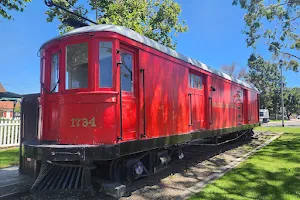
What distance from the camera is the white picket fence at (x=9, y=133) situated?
12.1 meters

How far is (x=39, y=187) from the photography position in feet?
16.9

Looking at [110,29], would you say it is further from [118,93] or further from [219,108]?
[219,108]

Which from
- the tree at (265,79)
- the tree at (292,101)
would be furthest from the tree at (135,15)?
the tree at (292,101)

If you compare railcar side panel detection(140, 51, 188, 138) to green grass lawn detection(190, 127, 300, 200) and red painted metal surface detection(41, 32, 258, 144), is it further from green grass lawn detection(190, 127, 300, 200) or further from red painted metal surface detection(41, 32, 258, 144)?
green grass lawn detection(190, 127, 300, 200)

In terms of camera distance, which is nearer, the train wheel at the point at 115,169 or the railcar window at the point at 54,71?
the train wheel at the point at 115,169

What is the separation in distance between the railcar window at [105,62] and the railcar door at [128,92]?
0.26 meters

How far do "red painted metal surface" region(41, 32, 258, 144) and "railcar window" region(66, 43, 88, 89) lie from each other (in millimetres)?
102

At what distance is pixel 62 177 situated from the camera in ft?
17.0

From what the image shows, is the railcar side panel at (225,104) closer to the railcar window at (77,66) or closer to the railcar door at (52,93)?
the railcar window at (77,66)

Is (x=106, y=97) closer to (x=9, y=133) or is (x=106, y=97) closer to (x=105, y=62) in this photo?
(x=105, y=62)

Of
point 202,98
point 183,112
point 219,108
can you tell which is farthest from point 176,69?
point 219,108

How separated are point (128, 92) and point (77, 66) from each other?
113 centimetres

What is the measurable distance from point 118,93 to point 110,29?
1.21 meters

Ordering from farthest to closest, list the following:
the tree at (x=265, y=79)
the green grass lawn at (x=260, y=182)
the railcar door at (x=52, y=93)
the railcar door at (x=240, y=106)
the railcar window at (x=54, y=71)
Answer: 1. the tree at (x=265, y=79)
2. the railcar door at (x=240, y=106)
3. the railcar window at (x=54, y=71)
4. the railcar door at (x=52, y=93)
5. the green grass lawn at (x=260, y=182)
